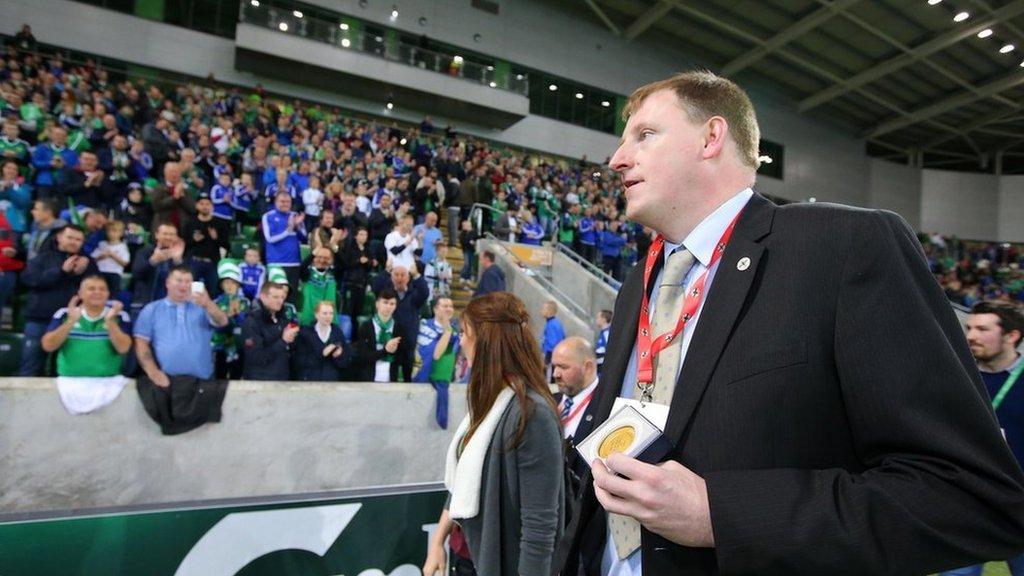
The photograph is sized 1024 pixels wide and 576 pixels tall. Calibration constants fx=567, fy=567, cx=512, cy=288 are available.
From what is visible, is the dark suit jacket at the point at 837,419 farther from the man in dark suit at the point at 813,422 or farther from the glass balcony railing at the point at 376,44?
the glass balcony railing at the point at 376,44

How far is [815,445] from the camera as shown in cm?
95

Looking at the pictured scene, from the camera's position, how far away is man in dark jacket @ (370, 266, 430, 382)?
620 cm

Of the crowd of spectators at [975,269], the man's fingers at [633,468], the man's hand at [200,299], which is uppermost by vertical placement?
the crowd of spectators at [975,269]

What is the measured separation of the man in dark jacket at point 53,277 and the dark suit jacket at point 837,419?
562 cm

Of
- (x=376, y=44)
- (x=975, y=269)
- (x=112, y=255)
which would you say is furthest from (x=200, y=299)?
(x=975, y=269)

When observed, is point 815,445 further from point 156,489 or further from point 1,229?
point 1,229

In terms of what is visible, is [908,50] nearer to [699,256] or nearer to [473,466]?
[473,466]

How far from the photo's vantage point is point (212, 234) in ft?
22.3

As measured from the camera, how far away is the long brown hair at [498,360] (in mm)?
2445

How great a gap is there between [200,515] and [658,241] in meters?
2.27

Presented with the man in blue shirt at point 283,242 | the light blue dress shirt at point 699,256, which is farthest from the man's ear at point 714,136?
the man in blue shirt at point 283,242

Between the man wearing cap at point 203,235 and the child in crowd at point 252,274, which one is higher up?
the man wearing cap at point 203,235

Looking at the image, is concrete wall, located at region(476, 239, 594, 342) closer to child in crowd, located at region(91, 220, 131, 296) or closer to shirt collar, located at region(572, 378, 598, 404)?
shirt collar, located at region(572, 378, 598, 404)

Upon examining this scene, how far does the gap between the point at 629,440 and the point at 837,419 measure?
0.35 m
